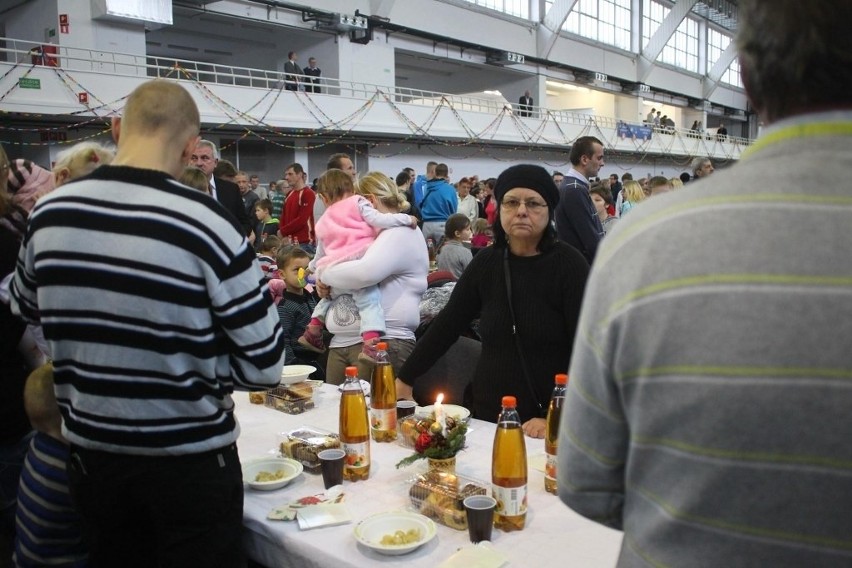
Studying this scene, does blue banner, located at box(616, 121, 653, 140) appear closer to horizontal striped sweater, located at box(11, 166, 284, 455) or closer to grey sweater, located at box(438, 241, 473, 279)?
grey sweater, located at box(438, 241, 473, 279)

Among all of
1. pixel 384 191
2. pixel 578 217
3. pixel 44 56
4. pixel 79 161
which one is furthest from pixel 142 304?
pixel 44 56

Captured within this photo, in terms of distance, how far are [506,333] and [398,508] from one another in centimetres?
84

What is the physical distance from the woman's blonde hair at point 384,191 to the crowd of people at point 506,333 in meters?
0.02

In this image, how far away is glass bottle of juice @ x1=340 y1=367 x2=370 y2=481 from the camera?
1.91 m

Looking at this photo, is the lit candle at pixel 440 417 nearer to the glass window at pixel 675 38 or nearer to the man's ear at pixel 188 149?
the man's ear at pixel 188 149

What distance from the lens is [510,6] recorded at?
2184cm

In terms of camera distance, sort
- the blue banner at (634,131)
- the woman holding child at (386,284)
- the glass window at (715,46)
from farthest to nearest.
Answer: the glass window at (715,46)
the blue banner at (634,131)
the woman holding child at (386,284)

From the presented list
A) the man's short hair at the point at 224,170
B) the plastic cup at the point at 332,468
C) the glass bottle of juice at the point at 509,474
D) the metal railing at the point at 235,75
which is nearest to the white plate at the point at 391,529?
the glass bottle of juice at the point at 509,474

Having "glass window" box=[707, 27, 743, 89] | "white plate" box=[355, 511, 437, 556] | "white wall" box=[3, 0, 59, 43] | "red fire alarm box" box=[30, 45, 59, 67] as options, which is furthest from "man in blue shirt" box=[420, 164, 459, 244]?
"glass window" box=[707, 27, 743, 89]

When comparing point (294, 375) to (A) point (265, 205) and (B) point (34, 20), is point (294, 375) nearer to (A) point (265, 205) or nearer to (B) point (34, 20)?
(A) point (265, 205)

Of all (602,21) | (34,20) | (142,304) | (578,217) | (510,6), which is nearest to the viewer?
(142,304)

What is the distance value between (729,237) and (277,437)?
1.75 meters

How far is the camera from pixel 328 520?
1.65 meters

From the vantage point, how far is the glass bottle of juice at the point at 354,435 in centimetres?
191
